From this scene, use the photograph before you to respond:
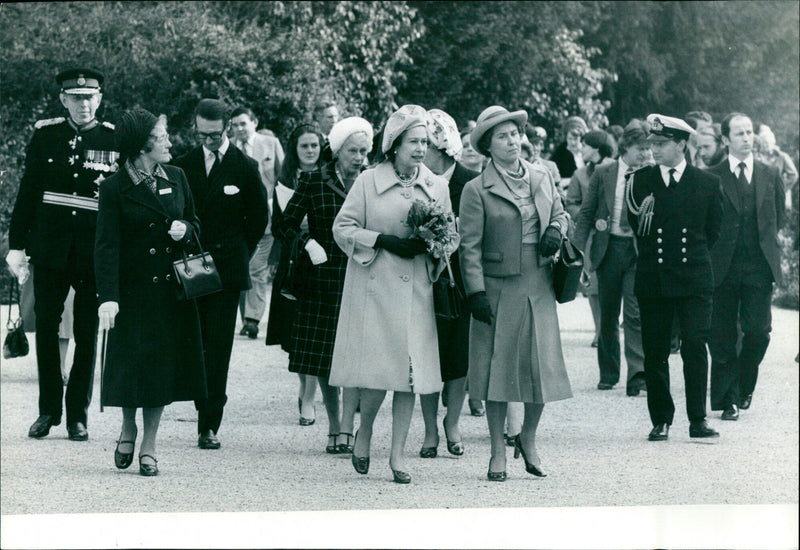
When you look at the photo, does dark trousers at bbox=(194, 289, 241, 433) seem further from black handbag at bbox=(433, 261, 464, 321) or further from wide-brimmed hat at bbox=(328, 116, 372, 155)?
black handbag at bbox=(433, 261, 464, 321)

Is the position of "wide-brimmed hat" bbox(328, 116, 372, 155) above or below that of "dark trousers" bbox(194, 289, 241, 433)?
above

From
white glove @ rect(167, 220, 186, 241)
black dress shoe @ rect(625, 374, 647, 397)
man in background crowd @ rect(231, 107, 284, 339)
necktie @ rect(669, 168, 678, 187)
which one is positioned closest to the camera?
white glove @ rect(167, 220, 186, 241)

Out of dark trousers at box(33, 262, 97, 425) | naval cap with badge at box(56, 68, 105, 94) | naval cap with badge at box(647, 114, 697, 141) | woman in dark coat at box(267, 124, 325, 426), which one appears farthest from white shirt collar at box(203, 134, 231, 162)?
naval cap with badge at box(647, 114, 697, 141)

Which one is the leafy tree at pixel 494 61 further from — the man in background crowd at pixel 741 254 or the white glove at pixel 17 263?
the white glove at pixel 17 263

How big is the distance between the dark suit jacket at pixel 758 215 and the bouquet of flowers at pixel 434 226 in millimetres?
3341

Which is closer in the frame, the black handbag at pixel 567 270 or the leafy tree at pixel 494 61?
the black handbag at pixel 567 270

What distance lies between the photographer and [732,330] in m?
10.7

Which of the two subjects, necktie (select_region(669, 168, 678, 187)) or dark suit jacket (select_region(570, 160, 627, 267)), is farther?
dark suit jacket (select_region(570, 160, 627, 267))

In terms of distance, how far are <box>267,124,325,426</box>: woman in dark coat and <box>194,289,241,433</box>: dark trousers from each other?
549mm

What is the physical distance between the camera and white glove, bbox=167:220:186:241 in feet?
26.1

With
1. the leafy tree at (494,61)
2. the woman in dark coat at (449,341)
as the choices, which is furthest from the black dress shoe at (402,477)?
the leafy tree at (494,61)

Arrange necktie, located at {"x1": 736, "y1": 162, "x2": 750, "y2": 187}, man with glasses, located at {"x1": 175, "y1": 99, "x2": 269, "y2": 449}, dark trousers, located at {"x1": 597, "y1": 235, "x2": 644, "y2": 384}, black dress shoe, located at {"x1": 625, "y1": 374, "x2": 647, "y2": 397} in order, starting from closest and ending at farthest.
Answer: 1. man with glasses, located at {"x1": 175, "y1": 99, "x2": 269, "y2": 449}
2. necktie, located at {"x1": 736, "y1": 162, "x2": 750, "y2": 187}
3. black dress shoe, located at {"x1": 625, "y1": 374, "x2": 647, "y2": 397}
4. dark trousers, located at {"x1": 597, "y1": 235, "x2": 644, "y2": 384}

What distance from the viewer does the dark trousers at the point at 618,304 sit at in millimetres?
11633

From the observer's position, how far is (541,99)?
28.0 metres
